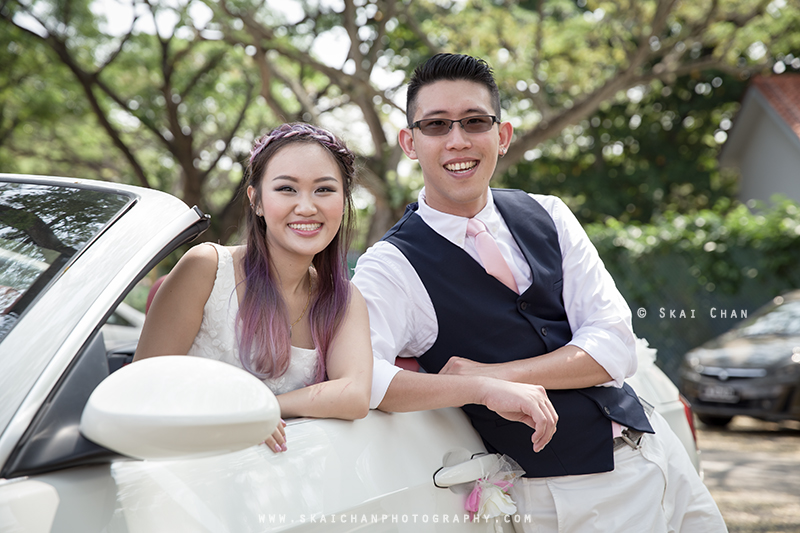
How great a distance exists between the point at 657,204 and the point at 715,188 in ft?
5.31

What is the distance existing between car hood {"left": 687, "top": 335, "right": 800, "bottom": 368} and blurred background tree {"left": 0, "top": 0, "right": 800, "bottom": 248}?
4.21 meters

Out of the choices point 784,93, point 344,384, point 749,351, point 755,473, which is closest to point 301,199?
point 344,384

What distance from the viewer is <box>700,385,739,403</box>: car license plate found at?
7367 mm

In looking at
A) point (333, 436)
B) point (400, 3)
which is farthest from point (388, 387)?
point (400, 3)

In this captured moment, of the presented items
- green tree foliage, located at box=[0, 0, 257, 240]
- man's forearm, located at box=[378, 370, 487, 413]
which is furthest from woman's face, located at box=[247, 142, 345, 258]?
green tree foliage, located at box=[0, 0, 257, 240]

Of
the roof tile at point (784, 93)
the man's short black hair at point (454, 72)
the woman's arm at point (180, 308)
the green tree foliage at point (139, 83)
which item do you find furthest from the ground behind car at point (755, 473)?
the roof tile at point (784, 93)

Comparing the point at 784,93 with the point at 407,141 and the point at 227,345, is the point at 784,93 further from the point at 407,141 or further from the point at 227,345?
the point at 227,345

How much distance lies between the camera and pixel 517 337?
207 cm

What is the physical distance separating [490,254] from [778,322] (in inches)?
271

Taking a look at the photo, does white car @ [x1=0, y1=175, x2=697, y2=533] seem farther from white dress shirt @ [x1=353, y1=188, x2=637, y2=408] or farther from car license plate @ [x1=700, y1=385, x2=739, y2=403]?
car license plate @ [x1=700, y1=385, x2=739, y2=403]

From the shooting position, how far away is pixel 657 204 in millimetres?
19875

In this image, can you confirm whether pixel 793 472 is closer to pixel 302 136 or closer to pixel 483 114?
pixel 483 114

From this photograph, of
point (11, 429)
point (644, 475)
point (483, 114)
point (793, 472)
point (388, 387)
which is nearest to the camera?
point (11, 429)

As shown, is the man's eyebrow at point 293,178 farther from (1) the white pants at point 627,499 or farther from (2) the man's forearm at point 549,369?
(1) the white pants at point 627,499
